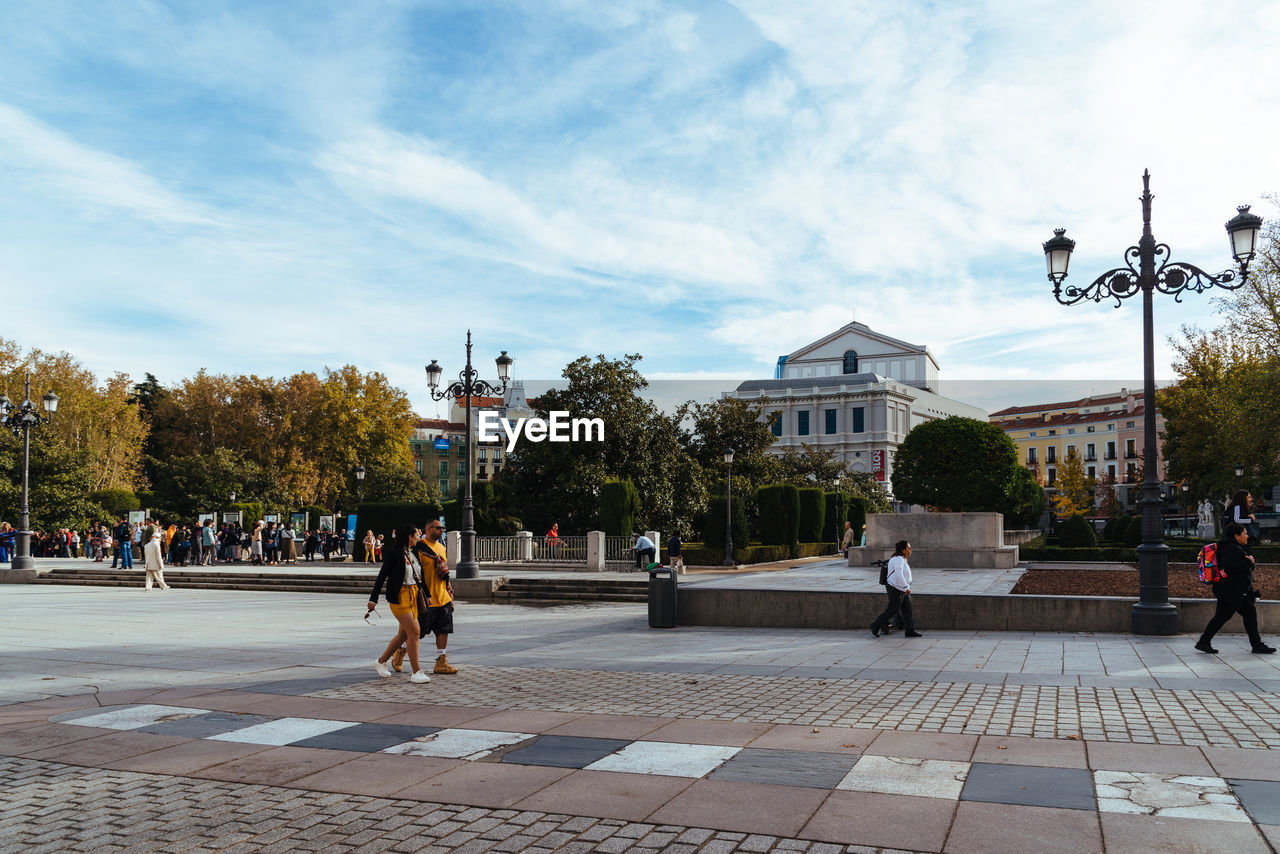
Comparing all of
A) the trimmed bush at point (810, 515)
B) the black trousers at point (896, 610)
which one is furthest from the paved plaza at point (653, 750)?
the trimmed bush at point (810, 515)

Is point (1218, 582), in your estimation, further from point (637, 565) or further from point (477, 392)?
point (637, 565)

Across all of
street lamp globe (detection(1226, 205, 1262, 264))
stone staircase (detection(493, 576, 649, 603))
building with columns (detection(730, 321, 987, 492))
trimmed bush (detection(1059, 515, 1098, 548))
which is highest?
building with columns (detection(730, 321, 987, 492))

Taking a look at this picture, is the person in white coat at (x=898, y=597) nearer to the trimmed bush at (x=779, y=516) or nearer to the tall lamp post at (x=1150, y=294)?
the tall lamp post at (x=1150, y=294)

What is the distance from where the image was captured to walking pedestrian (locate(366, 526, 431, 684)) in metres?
9.80

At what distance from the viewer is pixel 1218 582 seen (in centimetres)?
1125

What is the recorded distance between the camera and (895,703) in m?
8.41

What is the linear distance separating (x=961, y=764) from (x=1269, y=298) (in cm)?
3178

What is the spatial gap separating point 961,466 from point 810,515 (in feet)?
27.5

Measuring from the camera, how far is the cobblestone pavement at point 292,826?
185 inches

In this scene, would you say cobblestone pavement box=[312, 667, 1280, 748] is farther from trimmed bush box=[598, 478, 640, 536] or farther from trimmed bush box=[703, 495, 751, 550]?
trimmed bush box=[703, 495, 751, 550]

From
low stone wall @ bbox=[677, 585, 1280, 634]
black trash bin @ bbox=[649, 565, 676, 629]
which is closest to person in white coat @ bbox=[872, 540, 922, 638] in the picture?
low stone wall @ bbox=[677, 585, 1280, 634]

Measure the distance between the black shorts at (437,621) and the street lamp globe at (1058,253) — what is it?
10.2m

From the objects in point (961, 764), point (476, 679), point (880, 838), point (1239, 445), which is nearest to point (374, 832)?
point (880, 838)

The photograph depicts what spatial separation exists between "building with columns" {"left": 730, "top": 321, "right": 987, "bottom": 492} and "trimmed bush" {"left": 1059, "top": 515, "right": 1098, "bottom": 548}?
46.3 meters
